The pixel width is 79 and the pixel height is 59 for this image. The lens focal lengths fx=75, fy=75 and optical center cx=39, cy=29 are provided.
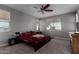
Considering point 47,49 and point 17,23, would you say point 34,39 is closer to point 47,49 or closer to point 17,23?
point 47,49

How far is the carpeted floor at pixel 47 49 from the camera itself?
1.80 m

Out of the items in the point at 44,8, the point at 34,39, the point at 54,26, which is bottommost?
the point at 34,39

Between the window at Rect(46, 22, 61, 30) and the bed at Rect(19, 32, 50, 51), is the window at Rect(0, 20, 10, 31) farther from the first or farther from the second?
the window at Rect(46, 22, 61, 30)

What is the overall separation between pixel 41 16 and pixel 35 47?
79cm

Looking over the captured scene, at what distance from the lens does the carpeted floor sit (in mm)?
1796

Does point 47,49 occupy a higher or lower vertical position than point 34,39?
lower

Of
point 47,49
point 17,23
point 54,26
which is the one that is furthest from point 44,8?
point 47,49

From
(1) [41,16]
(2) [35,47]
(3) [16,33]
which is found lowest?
(2) [35,47]

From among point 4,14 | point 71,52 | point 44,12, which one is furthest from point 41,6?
point 71,52

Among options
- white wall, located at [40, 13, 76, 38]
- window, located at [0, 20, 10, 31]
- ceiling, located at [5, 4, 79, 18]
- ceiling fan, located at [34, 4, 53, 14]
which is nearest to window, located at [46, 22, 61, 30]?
white wall, located at [40, 13, 76, 38]

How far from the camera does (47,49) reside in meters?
1.89
